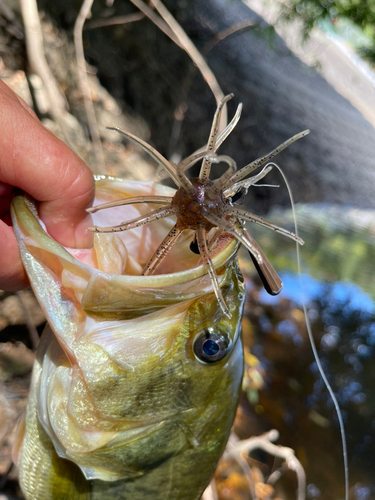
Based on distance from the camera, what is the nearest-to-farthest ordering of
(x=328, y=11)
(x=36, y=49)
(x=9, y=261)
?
1. (x=9, y=261)
2. (x=36, y=49)
3. (x=328, y=11)

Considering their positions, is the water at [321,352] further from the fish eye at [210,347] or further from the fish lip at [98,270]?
the fish lip at [98,270]

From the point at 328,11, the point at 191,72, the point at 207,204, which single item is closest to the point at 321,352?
the point at 191,72

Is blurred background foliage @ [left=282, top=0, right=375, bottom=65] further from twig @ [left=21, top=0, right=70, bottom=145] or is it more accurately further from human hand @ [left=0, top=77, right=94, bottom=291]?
human hand @ [left=0, top=77, right=94, bottom=291]

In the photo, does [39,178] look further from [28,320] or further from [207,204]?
[28,320]

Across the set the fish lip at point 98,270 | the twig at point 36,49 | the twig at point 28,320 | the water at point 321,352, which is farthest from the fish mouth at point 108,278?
the water at point 321,352

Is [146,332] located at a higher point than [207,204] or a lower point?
lower

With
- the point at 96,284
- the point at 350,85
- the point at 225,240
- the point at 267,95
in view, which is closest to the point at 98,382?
the point at 96,284

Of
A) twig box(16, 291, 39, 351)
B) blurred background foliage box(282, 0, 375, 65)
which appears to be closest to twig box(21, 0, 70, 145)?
twig box(16, 291, 39, 351)
